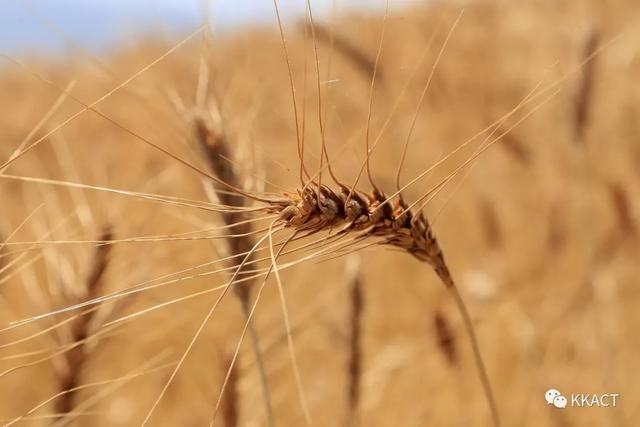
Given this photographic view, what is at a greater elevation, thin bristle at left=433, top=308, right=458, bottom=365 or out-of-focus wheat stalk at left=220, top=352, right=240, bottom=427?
thin bristle at left=433, top=308, right=458, bottom=365

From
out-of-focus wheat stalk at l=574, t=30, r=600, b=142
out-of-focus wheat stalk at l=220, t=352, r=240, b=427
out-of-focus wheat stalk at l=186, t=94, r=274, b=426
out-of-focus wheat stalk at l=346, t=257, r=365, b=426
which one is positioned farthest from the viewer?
out-of-focus wheat stalk at l=574, t=30, r=600, b=142

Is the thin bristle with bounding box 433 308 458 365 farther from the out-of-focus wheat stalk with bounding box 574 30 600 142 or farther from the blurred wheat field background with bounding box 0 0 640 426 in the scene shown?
the out-of-focus wheat stalk with bounding box 574 30 600 142

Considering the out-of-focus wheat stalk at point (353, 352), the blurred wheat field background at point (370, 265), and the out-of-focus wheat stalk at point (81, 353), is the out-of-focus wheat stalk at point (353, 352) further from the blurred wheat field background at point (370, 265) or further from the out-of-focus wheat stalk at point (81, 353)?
the out-of-focus wheat stalk at point (81, 353)

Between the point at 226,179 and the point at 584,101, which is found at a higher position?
the point at 584,101

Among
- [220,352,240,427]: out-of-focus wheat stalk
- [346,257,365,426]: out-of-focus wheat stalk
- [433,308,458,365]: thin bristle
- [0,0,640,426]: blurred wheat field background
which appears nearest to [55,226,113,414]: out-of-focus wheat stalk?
[0,0,640,426]: blurred wheat field background

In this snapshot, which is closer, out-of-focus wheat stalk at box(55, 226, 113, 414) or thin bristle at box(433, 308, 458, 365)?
out-of-focus wheat stalk at box(55, 226, 113, 414)

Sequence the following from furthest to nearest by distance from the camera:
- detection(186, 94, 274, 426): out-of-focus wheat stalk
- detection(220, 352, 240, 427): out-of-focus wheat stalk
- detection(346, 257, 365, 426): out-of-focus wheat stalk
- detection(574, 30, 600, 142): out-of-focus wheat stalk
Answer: detection(574, 30, 600, 142): out-of-focus wheat stalk < detection(346, 257, 365, 426): out-of-focus wheat stalk < detection(220, 352, 240, 427): out-of-focus wheat stalk < detection(186, 94, 274, 426): out-of-focus wheat stalk

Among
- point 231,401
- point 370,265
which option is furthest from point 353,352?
point 370,265

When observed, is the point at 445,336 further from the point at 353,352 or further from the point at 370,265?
the point at 370,265

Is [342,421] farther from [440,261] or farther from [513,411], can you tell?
[440,261]
